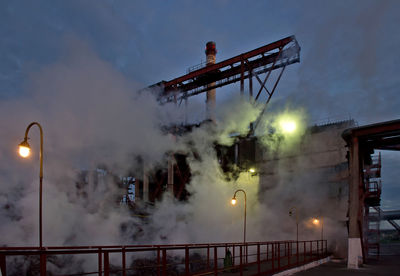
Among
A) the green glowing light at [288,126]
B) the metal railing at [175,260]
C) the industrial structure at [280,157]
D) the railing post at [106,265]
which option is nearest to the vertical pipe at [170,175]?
the industrial structure at [280,157]

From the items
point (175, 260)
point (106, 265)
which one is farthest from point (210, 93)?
point (106, 265)

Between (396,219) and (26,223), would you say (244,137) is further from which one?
(396,219)

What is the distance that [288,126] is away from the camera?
111 feet

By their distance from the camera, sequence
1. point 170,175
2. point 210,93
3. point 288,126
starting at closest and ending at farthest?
point 170,175 < point 288,126 < point 210,93

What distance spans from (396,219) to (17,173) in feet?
214

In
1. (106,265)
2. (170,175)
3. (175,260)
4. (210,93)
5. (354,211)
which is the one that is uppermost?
(210,93)

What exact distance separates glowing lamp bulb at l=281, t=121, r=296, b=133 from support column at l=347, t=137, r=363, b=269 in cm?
1180

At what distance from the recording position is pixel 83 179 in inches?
594

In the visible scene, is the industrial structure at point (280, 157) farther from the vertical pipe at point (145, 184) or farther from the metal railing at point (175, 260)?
the metal railing at point (175, 260)

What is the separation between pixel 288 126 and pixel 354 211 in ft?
48.2

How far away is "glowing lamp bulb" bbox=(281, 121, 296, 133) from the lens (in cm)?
3347

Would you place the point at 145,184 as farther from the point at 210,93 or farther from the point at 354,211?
the point at 354,211

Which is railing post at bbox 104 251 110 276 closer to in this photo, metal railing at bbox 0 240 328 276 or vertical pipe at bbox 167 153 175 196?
metal railing at bbox 0 240 328 276

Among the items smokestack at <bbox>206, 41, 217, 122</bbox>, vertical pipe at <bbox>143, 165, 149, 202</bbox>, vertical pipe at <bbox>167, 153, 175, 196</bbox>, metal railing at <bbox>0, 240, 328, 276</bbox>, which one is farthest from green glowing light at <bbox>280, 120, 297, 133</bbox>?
vertical pipe at <bbox>143, 165, 149, 202</bbox>
